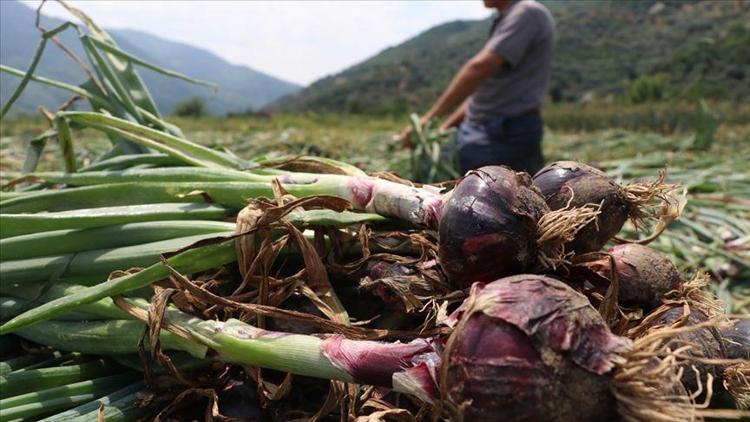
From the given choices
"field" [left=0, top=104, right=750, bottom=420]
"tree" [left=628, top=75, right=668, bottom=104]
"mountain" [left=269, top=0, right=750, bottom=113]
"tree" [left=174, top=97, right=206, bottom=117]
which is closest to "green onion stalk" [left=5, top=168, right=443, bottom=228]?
"field" [left=0, top=104, right=750, bottom=420]

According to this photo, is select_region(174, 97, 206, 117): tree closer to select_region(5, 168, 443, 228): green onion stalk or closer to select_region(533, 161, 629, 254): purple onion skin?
select_region(5, 168, 443, 228): green onion stalk

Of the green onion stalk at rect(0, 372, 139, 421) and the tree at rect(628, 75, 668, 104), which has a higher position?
the green onion stalk at rect(0, 372, 139, 421)

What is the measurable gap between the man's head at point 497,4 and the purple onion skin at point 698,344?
347 cm

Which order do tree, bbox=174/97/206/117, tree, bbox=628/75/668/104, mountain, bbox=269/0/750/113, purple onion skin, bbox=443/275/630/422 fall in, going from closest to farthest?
purple onion skin, bbox=443/275/630/422 → tree, bbox=628/75/668/104 → mountain, bbox=269/0/750/113 → tree, bbox=174/97/206/117

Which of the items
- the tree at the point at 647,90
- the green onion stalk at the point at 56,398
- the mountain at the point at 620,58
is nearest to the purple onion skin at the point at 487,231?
the green onion stalk at the point at 56,398

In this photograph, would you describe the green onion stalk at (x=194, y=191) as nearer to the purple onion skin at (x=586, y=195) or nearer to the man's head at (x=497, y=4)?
the purple onion skin at (x=586, y=195)

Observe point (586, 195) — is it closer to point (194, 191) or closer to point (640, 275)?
point (640, 275)

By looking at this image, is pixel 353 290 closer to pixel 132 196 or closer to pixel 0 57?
pixel 132 196

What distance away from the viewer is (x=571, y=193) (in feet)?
3.58

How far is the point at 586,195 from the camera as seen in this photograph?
1.10 meters

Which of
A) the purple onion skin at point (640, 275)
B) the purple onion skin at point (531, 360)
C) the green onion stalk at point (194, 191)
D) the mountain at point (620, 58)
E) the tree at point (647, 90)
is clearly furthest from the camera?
the mountain at point (620, 58)

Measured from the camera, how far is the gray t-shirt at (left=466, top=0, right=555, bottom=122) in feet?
12.4

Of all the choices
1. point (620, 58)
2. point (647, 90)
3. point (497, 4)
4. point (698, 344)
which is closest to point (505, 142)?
point (497, 4)

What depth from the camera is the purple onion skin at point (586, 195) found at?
1093 mm
